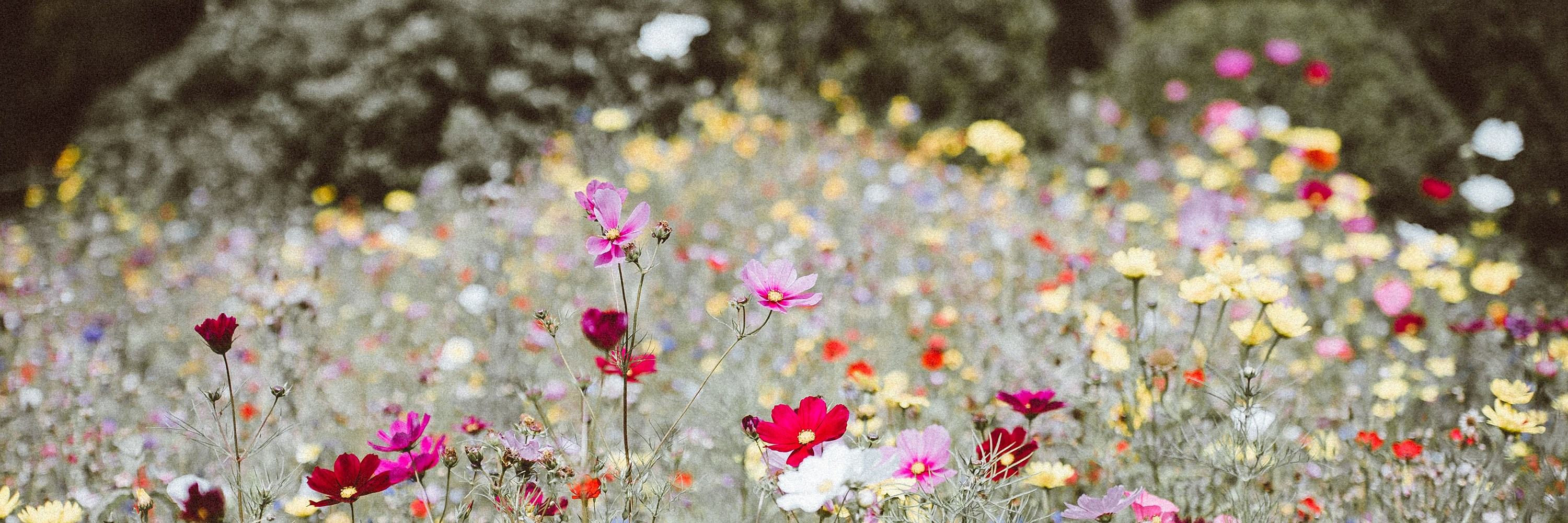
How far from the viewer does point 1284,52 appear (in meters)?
4.01

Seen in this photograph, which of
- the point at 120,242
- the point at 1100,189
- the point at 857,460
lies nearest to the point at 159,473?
the point at 857,460

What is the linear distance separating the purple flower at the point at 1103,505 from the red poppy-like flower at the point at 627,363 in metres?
0.51

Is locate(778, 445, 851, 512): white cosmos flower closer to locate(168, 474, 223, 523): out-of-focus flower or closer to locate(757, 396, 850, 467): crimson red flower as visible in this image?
locate(757, 396, 850, 467): crimson red flower

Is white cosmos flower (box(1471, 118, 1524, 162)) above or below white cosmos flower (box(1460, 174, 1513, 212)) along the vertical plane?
above

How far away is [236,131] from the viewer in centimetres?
402

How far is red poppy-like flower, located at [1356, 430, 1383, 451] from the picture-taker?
4.42 ft

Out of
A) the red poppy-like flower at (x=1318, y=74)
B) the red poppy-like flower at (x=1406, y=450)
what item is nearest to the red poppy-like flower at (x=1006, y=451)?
the red poppy-like flower at (x=1406, y=450)

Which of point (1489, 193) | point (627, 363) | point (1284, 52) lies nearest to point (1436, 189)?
point (1489, 193)

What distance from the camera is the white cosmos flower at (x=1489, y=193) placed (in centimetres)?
264

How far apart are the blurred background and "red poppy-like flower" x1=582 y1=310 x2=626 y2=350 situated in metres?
2.55

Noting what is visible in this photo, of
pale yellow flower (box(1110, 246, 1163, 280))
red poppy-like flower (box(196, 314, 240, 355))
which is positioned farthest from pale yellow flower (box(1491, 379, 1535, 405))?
red poppy-like flower (box(196, 314, 240, 355))

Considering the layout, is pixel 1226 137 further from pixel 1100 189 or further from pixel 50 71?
pixel 50 71

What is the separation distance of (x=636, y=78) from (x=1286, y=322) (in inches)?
117

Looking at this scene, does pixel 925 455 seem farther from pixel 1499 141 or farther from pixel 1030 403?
pixel 1499 141
